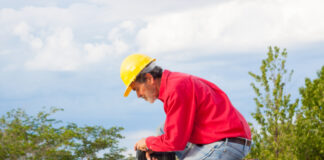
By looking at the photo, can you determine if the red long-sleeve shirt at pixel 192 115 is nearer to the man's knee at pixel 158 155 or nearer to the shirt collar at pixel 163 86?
the shirt collar at pixel 163 86

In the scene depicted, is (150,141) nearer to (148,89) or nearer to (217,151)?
(148,89)

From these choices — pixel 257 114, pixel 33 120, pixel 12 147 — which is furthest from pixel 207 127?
pixel 33 120

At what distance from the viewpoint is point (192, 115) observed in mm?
3691

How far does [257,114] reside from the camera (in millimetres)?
8641

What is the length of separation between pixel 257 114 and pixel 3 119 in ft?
32.4

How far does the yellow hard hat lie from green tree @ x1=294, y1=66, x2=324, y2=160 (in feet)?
20.5

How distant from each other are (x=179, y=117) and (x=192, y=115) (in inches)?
5.0

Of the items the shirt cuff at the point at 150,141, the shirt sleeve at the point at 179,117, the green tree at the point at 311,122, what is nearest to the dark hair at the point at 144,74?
the shirt sleeve at the point at 179,117

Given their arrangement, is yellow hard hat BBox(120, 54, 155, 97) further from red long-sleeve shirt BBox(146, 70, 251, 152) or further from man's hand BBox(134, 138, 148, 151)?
man's hand BBox(134, 138, 148, 151)

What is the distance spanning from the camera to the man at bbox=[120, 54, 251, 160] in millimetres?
3686

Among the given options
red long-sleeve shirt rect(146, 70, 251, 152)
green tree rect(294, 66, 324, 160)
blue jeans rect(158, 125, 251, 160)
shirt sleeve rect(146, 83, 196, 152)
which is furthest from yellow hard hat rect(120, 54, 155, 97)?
green tree rect(294, 66, 324, 160)

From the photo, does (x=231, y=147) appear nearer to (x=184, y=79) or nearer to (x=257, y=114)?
(x=184, y=79)

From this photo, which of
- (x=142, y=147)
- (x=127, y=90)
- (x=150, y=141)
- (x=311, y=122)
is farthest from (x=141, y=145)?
(x=311, y=122)

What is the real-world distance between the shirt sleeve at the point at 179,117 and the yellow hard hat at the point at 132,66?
466 mm
